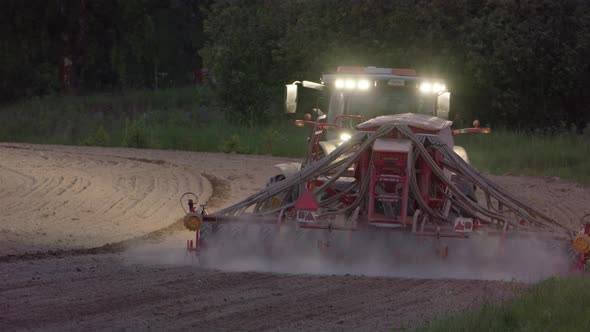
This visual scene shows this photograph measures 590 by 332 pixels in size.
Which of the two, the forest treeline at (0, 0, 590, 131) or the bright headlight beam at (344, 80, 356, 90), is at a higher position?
the forest treeline at (0, 0, 590, 131)

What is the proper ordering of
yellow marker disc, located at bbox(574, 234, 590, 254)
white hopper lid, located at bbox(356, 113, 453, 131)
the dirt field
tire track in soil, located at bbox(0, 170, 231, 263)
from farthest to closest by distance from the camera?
white hopper lid, located at bbox(356, 113, 453, 131) → tire track in soil, located at bbox(0, 170, 231, 263) → yellow marker disc, located at bbox(574, 234, 590, 254) → the dirt field

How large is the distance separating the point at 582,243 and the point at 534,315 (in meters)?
2.69

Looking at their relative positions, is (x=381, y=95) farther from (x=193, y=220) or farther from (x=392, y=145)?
(x=193, y=220)

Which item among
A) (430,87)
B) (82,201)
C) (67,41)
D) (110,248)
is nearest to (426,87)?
(430,87)

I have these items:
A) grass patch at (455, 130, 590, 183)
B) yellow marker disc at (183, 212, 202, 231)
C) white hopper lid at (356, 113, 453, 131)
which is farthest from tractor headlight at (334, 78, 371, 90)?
grass patch at (455, 130, 590, 183)

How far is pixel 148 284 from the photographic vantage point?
364 inches

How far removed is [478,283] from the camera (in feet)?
32.0

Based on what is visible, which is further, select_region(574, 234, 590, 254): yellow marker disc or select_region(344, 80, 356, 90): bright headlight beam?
select_region(344, 80, 356, 90): bright headlight beam

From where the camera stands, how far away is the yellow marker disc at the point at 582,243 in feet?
32.6

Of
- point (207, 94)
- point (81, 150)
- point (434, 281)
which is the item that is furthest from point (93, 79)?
point (434, 281)

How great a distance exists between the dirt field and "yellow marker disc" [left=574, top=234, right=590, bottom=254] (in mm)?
938

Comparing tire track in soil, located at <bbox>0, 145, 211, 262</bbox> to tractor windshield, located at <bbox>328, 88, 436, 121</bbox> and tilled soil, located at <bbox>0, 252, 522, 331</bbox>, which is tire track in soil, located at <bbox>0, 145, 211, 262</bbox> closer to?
tilled soil, located at <bbox>0, 252, 522, 331</bbox>

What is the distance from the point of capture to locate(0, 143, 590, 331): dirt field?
7.93 meters

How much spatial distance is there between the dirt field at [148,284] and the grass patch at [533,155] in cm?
514
